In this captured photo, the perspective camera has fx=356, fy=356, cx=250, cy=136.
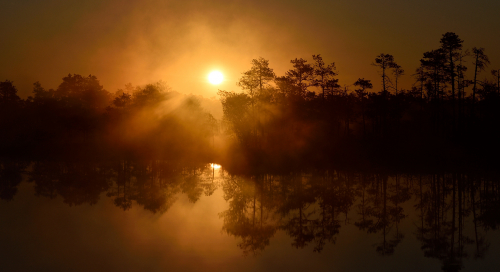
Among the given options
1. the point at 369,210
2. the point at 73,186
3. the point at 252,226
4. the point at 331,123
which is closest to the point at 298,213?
the point at 252,226

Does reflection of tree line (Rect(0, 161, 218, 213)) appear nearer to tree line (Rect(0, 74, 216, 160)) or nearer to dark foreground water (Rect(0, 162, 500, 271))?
dark foreground water (Rect(0, 162, 500, 271))

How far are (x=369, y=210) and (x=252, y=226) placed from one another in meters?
6.47

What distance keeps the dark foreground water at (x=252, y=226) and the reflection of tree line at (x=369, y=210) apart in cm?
6

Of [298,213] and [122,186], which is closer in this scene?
[298,213]

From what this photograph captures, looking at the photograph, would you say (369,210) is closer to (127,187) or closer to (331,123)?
(127,187)

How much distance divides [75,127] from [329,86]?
46480 millimetres

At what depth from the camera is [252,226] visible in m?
15.1

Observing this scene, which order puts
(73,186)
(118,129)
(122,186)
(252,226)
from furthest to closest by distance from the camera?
(118,129) → (122,186) → (73,186) → (252,226)

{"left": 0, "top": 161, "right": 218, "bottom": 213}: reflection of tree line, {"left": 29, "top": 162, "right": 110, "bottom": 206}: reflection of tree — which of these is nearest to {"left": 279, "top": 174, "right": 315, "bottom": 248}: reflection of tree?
{"left": 0, "top": 161, "right": 218, "bottom": 213}: reflection of tree line

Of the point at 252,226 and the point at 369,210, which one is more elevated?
the point at 369,210

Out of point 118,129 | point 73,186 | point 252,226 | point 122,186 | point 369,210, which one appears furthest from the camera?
point 118,129

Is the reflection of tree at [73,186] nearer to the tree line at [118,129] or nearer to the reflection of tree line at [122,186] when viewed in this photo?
the reflection of tree line at [122,186]

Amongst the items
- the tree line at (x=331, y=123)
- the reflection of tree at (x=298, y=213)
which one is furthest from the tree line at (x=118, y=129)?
the reflection of tree at (x=298, y=213)

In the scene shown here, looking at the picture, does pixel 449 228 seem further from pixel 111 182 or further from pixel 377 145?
pixel 377 145
